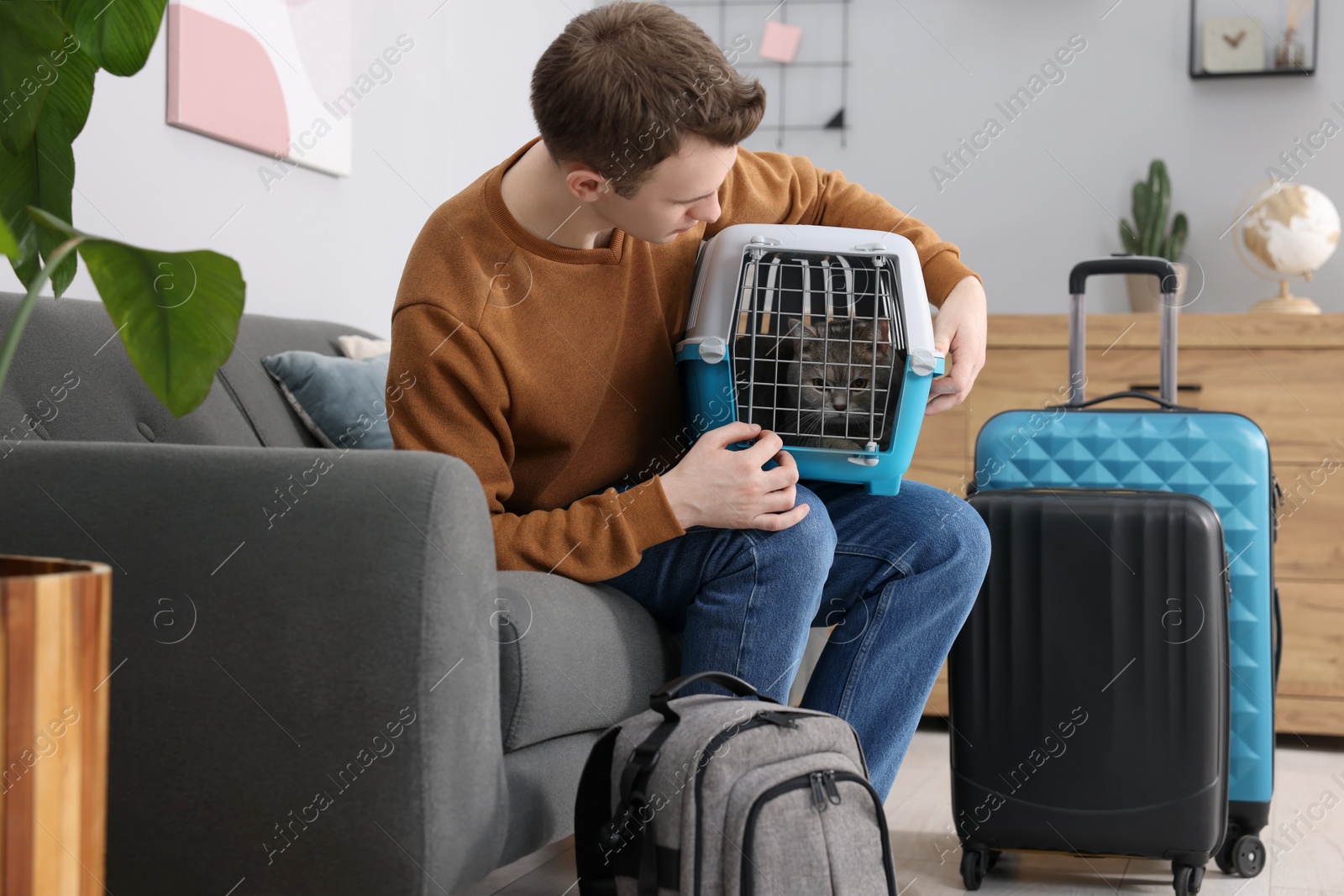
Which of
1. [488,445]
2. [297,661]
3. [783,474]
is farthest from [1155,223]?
[297,661]

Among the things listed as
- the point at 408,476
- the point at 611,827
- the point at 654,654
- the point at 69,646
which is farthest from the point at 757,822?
the point at 69,646

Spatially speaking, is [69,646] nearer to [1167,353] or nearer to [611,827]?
[611,827]

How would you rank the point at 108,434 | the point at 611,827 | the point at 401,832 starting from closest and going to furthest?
the point at 401,832, the point at 611,827, the point at 108,434

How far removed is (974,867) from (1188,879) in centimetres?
24

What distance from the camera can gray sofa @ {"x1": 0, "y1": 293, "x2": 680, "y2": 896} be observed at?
0.89 m

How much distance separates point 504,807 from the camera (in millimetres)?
971

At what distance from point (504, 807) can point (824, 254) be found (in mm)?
618

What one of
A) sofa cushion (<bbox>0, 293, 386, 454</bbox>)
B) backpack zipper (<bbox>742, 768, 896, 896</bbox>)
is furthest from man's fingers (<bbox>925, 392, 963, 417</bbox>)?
sofa cushion (<bbox>0, 293, 386, 454</bbox>)

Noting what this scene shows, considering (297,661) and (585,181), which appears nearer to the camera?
(297,661)

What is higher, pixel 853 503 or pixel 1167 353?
A: pixel 1167 353

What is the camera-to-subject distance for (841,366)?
1211 mm

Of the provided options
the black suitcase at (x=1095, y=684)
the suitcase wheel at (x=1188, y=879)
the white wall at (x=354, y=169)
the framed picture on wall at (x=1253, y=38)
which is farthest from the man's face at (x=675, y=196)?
the framed picture on wall at (x=1253, y=38)

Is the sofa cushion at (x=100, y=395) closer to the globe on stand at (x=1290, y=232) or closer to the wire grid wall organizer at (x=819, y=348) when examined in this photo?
the wire grid wall organizer at (x=819, y=348)

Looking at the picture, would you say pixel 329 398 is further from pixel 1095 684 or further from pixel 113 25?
pixel 1095 684
